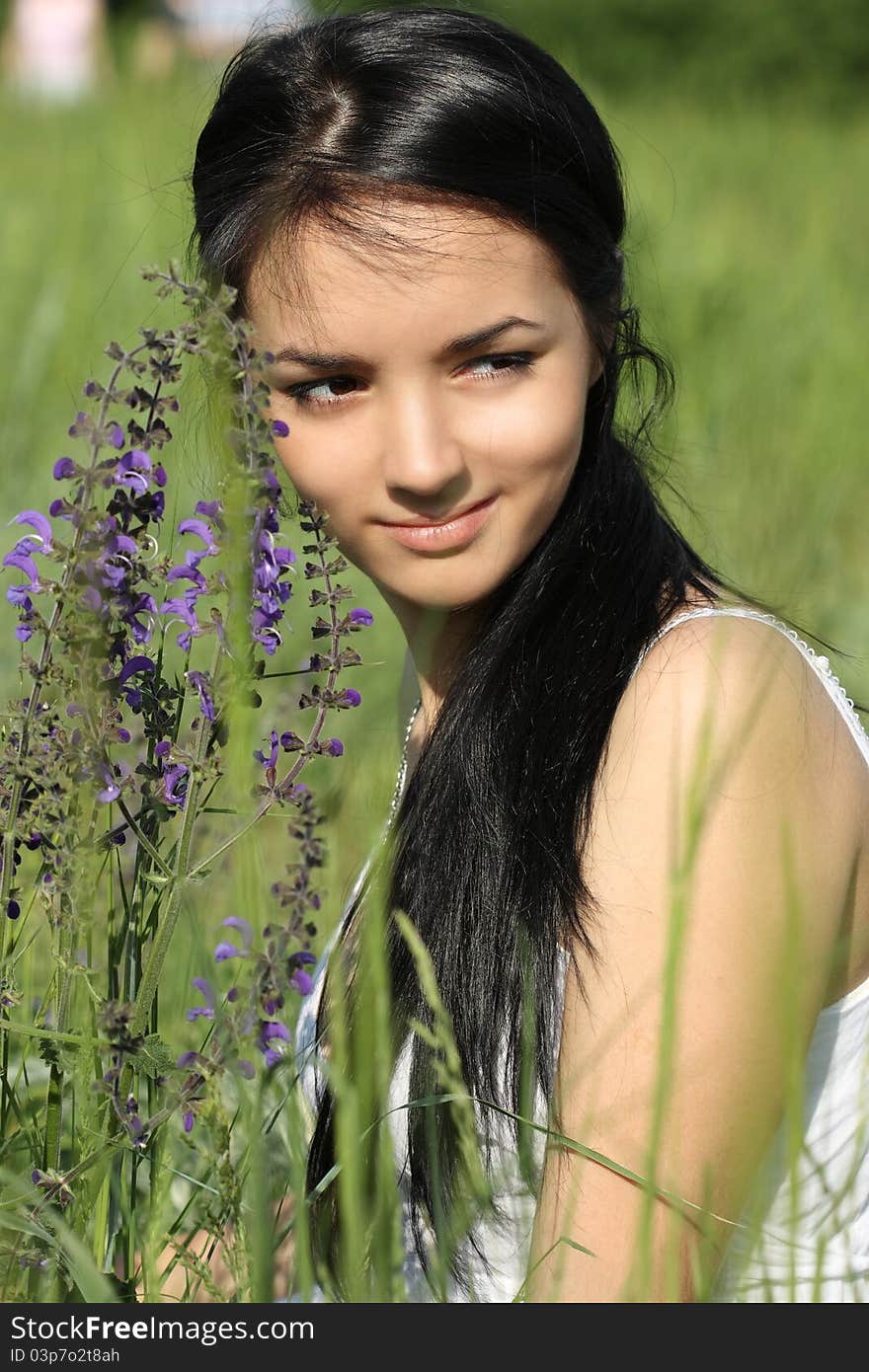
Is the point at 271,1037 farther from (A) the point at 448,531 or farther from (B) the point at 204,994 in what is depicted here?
(A) the point at 448,531

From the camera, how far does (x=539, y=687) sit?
173 cm

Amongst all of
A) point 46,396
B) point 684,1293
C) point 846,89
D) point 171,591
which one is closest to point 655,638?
point 684,1293

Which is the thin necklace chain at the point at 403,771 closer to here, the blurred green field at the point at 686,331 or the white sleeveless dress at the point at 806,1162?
the blurred green field at the point at 686,331

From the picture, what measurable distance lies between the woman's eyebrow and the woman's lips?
0.16m

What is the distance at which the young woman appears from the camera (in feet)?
4.71

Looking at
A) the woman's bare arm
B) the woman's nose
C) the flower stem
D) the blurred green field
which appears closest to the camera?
the flower stem

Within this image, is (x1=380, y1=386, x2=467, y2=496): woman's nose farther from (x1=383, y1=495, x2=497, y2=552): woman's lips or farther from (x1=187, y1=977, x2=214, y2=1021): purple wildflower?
(x1=187, y1=977, x2=214, y2=1021): purple wildflower

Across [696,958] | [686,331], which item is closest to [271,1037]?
[696,958]

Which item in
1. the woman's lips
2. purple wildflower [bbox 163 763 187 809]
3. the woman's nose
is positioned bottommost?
purple wildflower [bbox 163 763 187 809]

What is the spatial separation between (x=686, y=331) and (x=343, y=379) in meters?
4.65

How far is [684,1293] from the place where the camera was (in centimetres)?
145

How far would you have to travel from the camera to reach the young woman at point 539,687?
1.44 meters

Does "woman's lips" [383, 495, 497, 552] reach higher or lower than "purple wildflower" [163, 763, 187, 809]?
higher

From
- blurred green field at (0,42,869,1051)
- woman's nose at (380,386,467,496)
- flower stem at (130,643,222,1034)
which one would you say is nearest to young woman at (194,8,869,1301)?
woman's nose at (380,386,467,496)
